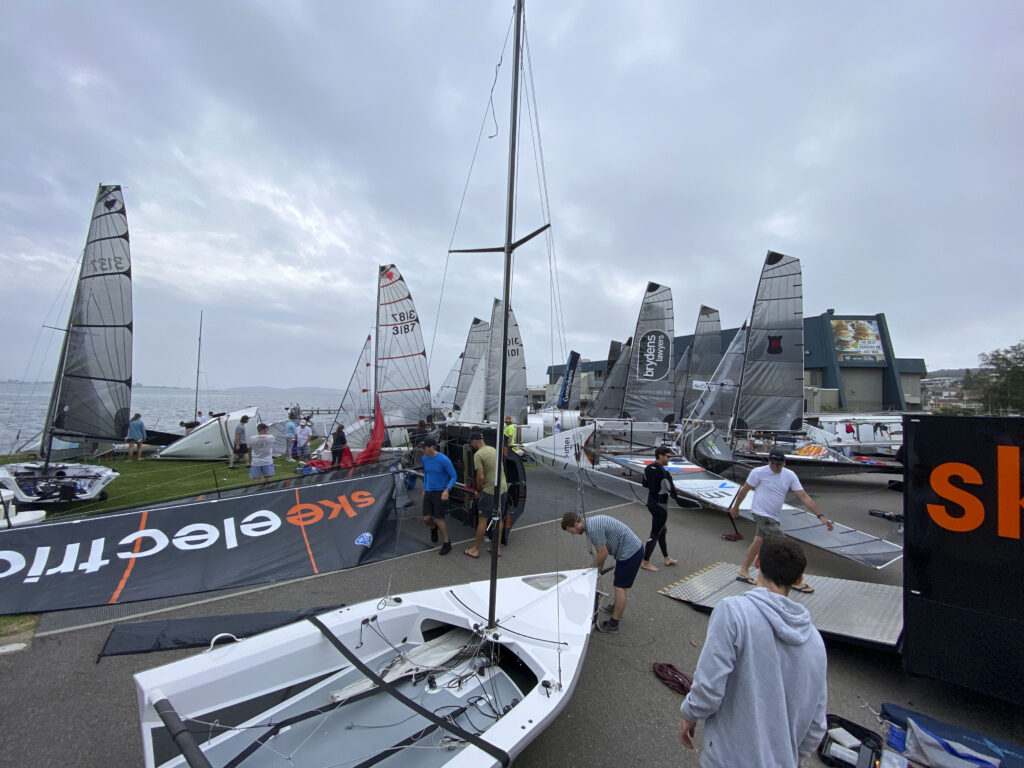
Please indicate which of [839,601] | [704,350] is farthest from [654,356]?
[839,601]

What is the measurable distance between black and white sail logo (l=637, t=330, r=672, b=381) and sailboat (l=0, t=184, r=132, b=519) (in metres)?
16.2

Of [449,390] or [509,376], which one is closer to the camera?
[509,376]

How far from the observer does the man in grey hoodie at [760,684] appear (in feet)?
5.18

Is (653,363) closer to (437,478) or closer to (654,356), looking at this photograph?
(654,356)

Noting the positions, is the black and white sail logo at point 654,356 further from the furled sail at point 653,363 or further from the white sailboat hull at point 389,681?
the white sailboat hull at point 389,681

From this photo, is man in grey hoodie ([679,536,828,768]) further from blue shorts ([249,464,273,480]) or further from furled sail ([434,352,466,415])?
furled sail ([434,352,466,415])

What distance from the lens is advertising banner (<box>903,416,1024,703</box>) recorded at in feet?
8.50

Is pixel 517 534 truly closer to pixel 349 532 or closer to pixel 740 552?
pixel 349 532

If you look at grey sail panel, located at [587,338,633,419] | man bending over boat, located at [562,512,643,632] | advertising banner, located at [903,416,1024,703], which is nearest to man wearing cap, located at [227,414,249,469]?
man bending over boat, located at [562,512,643,632]

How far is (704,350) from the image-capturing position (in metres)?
21.9

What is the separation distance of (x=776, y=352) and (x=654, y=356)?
5.02 metres

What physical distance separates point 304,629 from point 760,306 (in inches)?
573

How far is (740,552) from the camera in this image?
248 inches

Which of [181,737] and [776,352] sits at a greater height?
[776,352]
